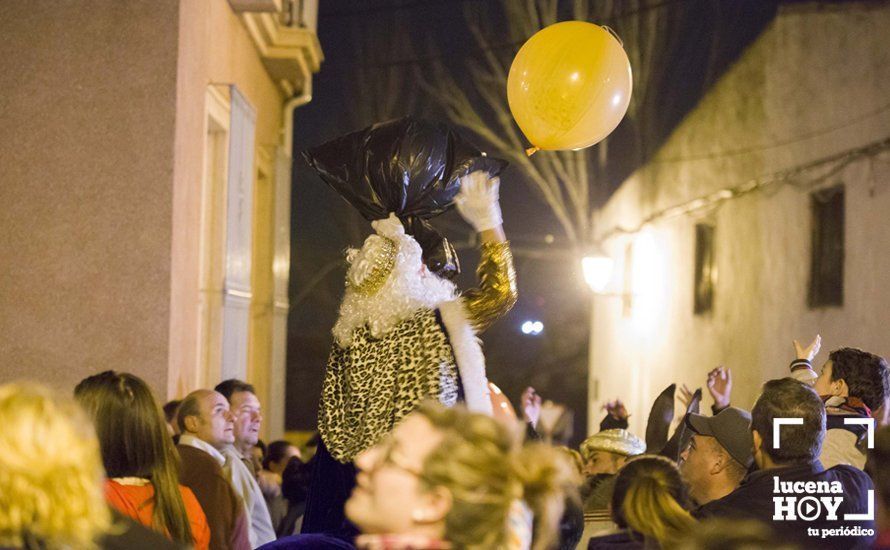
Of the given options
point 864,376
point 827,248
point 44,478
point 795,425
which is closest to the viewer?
point 44,478

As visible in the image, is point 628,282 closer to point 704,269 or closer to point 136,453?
point 704,269

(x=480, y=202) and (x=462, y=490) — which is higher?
(x=480, y=202)

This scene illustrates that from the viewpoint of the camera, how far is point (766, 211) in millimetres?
13258

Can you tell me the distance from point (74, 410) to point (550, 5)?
16.8 meters

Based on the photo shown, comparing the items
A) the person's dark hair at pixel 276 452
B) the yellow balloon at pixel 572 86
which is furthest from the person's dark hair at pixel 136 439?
the person's dark hair at pixel 276 452

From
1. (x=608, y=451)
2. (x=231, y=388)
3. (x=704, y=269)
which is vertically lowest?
(x=608, y=451)

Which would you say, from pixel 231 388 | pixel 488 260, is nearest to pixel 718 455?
pixel 488 260

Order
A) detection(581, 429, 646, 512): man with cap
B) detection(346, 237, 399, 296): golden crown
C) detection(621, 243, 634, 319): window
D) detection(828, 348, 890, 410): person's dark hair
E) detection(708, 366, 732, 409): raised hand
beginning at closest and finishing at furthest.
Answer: detection(346, 237, 399, 296): golden crown
detection(828, 348, 890, 410): person's dark hair
detection(581, 429, 646, 512): man with cap
detection(708, 366, 732, 409): raised hand
detection(621, 243, 634, 319): window

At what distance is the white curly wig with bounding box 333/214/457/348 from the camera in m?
→ 4.36

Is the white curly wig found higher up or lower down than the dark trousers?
higher up

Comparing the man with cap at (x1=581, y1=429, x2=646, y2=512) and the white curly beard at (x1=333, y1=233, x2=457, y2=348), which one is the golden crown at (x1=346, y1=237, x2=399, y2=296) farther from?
the man with cap at (x1=581, y1=429, x2=646, y2=512)

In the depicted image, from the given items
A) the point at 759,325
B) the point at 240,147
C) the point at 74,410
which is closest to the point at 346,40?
the point at 759,325

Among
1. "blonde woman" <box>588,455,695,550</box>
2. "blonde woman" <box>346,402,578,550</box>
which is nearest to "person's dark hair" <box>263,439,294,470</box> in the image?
"blonde woman" <box>588,455,695,550</box>

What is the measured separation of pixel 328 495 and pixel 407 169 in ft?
3.83
